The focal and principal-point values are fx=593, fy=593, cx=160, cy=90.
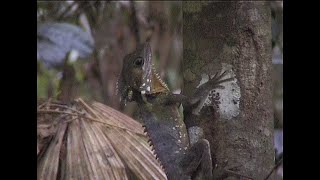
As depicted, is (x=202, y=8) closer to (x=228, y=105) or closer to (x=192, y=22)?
(x=192, y=22)

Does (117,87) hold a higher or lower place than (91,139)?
higher

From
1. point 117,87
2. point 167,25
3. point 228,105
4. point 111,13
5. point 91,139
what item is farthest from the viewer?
point 111,13

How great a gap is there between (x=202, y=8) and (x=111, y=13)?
1408 millimetres

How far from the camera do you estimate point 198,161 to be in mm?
1407

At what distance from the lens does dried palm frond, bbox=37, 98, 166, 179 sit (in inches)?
55.8

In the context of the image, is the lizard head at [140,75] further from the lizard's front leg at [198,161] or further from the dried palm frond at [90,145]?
the lizard's front leg at [198,161]

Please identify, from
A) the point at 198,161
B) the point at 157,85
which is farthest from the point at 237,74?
the point at 157,85

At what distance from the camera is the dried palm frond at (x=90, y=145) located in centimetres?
142

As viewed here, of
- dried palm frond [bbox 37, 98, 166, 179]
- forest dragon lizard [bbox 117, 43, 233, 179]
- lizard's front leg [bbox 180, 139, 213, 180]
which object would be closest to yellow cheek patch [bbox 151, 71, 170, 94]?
forest dragon lizard [bbox 117, 43, 233, 179]

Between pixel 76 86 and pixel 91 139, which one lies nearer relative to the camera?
pixel 91 139

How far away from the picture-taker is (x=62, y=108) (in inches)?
68.2

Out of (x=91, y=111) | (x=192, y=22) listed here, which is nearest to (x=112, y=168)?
(x=91, y=111)

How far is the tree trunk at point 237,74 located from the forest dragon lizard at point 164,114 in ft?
0.11

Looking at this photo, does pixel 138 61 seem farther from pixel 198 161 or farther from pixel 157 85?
pixel 198 161
